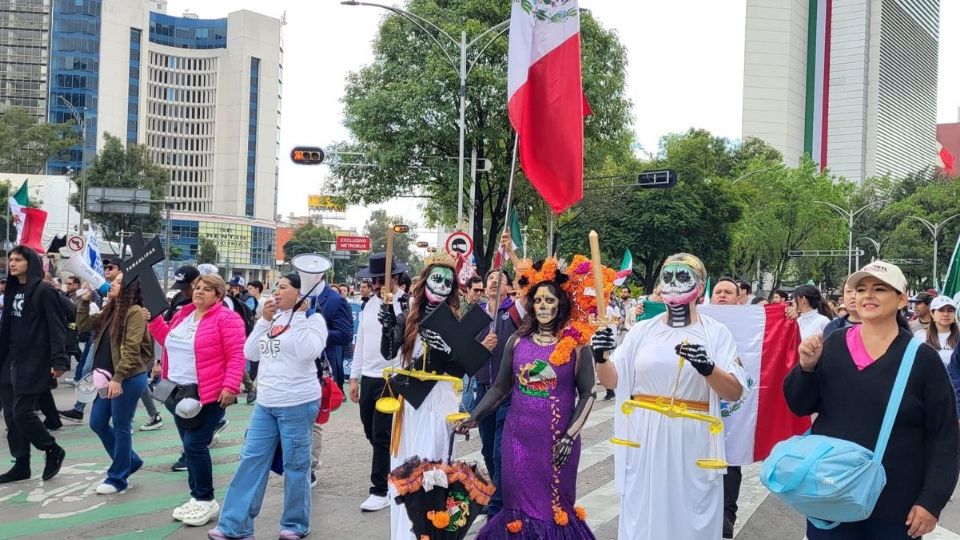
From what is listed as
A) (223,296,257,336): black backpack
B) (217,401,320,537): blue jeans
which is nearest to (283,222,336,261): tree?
(223,296,257,336): black backpack

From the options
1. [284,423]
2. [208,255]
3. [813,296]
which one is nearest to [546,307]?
[284,423]

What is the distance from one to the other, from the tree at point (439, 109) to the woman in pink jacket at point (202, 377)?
2358cm

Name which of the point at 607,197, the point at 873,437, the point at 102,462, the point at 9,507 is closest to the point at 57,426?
the point at 102,462

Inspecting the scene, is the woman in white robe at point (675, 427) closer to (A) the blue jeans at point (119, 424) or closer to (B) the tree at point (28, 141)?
(A) the blue jeans at point (119, 424)

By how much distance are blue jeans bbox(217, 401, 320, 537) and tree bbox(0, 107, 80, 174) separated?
241ft

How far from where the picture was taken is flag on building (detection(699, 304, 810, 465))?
6676mm

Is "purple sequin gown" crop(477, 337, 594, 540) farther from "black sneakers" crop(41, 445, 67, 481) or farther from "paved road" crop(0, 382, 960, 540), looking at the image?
"black sneakers" crop(41, 445, 67, 481)

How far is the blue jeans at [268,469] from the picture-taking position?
6250 mm

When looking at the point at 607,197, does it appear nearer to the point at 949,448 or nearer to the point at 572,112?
the point at 572,112

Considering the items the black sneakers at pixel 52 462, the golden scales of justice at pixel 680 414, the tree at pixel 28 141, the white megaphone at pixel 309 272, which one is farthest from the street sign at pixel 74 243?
the tree at pixel 28 141

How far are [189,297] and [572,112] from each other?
3627mm

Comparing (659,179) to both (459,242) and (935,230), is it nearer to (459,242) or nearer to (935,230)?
(459,242)

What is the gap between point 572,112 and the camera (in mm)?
6777

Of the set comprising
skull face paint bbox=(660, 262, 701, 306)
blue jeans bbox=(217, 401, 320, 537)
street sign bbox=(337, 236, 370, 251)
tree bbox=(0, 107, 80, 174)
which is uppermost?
tree bbox=(0, 107, 80, 174)
